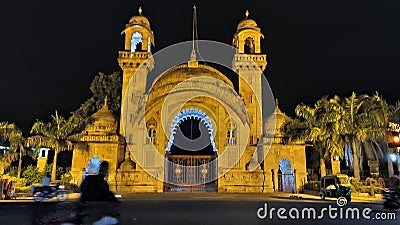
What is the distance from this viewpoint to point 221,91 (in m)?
29.5

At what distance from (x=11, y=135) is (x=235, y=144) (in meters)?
16.6

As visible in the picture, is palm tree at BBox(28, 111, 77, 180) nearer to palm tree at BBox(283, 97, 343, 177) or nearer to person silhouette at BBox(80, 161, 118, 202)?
palm tree at BBox(283, 97, 343, 177)

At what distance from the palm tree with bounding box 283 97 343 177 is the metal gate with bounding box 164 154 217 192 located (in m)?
7.19

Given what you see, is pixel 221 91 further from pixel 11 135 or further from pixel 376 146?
pixel 11 135

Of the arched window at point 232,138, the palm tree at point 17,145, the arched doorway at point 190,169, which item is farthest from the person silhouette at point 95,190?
the palm tree at point 17,145

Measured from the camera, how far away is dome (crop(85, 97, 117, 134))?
2830cm

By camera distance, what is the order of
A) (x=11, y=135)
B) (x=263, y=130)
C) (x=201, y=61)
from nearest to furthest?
1. (x=11, y=135)
2. (x=263, y=130)
3. (x=201, y=61)

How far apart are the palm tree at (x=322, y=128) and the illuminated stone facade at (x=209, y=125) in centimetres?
166

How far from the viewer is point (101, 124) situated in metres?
28.6

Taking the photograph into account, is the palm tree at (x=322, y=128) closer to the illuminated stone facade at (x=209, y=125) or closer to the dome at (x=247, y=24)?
the illuminated stone facade at (x=209, y=125)

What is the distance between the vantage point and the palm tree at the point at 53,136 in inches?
1041

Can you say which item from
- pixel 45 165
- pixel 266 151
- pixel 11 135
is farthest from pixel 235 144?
pixel 11 135

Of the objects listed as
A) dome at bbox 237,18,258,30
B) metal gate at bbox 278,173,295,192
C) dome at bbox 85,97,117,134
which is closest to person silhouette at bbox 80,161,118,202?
dome at bbox 85,97,117,134

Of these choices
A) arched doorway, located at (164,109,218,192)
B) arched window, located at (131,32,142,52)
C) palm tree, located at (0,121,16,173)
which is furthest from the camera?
arched window, located at (131,32,142,52)
